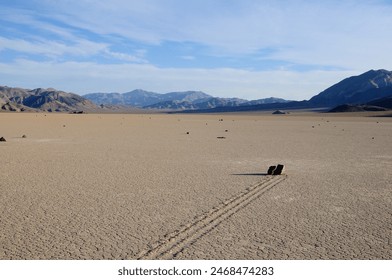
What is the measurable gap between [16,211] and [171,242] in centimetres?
322

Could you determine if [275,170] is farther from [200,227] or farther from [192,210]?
[200,227]

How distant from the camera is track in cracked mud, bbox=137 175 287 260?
207 inches

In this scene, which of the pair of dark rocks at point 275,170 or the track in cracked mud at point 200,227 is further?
the pair of dark rocks at point 275,170

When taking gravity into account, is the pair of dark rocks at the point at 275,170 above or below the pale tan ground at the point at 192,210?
above

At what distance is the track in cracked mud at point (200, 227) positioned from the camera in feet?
17.3

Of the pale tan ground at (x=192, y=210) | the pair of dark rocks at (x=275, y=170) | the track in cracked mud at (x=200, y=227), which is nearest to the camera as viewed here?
the track in cracked mud at (x=200, y=227)

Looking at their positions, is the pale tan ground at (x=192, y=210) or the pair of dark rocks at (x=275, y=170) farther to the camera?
the pair of dark rocks at (x=275, y=170)

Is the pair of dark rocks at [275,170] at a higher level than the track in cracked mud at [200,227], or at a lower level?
higher

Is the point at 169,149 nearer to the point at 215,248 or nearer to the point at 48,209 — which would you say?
the point at 48,209

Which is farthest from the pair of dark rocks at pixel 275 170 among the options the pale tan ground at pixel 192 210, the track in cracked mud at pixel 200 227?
the track in cracked mud at pixel 200 227

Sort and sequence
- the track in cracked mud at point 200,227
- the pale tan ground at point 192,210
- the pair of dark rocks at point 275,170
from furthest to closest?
the pair of dark rocks at point 275,170 → the pale tan ground at point 192,210 → the track in cracked mud at point 200,227

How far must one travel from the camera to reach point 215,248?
5.38 m

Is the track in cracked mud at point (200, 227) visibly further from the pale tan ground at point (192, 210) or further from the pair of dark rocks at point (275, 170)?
the pair of dark rocks at point (275, 170)
